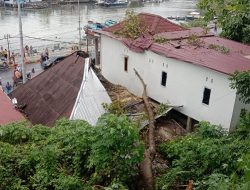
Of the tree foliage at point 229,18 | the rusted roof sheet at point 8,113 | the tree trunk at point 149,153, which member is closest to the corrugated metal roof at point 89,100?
the tree trunk at point 149,153

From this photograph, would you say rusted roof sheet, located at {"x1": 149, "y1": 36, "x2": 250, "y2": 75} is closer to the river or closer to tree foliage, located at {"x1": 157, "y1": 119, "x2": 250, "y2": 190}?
tree foliage, located at {"x1": 157, "y1": 119, "x2": 250, "y2": 190}

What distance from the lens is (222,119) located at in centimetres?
1545

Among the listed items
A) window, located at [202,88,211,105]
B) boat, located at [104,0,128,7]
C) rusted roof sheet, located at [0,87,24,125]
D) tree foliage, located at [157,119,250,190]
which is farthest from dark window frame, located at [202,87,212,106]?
boat, located at [104,0,128,7]

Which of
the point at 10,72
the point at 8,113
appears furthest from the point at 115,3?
the point at 8,113

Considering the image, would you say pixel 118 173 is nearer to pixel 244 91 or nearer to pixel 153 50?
pixel 244 91

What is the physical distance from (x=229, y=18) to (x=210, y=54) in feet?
16.2

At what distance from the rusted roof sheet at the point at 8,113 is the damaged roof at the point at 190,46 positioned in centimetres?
706

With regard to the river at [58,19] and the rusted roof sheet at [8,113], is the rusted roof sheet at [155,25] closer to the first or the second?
the rusted roof sheet at [8,113]

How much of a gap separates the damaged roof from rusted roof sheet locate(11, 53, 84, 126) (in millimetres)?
3587

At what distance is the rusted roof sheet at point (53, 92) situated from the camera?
1505cm

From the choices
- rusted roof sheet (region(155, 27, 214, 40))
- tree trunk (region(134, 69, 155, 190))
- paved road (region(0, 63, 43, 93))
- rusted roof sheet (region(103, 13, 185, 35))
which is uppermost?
rusted roof sheet (region(103, 13, 185, 35))

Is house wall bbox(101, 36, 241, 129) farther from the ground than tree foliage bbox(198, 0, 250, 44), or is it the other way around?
tree foliage bbox(198, 0, 250, 44)

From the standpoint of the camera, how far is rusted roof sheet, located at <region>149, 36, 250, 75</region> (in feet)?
49.4

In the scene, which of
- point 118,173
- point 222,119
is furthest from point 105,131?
point 222,119
